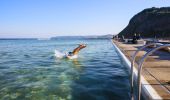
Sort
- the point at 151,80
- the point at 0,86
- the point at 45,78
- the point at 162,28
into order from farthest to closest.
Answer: the point at 162,28 < the point at 45,78 < the point at 0,86 < the point at 151,80

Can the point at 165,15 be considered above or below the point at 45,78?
above

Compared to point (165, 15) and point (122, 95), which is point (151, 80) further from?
point (165, 15)

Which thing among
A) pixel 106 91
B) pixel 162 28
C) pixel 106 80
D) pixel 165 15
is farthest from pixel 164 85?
pixel 165 15

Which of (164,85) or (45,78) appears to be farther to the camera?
(45,78)

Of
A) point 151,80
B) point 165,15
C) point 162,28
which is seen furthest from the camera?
point 165,15

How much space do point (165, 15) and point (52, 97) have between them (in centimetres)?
10400

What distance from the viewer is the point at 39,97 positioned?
966 cm

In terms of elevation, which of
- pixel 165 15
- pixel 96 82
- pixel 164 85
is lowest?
pixel 96 82

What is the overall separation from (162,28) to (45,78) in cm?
8815

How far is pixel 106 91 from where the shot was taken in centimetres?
1030

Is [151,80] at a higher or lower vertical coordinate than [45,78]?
higher

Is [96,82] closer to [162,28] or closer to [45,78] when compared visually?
[45,78]

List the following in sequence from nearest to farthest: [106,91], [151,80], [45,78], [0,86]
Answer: [151,80] < [106,91] < [0,86] < [45,78]

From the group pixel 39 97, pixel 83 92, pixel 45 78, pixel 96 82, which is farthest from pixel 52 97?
pixel 45 78
